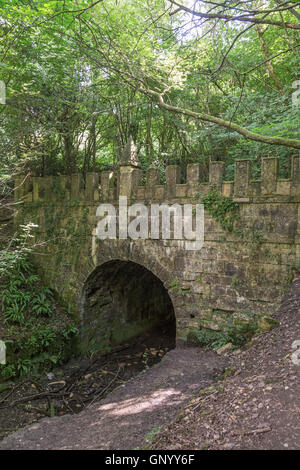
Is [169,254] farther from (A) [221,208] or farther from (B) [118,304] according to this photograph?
(B) [118,304]

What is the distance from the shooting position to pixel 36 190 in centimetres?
998

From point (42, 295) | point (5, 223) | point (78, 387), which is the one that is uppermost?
point (5, 223)

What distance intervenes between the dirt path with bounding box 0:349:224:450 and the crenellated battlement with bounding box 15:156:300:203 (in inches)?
136

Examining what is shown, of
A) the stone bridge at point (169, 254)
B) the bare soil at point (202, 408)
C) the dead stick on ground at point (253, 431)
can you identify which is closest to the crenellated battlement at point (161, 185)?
the stone bridge at point (169, 254)

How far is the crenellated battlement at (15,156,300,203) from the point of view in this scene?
598cm

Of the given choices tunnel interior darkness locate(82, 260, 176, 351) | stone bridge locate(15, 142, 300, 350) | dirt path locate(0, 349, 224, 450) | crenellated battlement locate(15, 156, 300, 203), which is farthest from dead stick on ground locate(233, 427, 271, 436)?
tunnel interior darkness locate(82, 260, 176, 351)

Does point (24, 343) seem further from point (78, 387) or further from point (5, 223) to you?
point (5, 223)

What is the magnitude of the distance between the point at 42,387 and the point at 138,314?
4.00 m

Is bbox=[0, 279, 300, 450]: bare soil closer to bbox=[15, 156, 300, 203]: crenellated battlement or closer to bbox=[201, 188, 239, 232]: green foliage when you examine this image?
bbox=[201, 188, 239, 232]: green foliage

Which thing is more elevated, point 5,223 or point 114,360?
point 5,223

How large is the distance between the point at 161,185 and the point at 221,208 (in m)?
1.67

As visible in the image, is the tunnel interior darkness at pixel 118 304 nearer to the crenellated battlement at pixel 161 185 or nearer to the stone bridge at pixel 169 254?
the stone bridge at pixel 169 254
